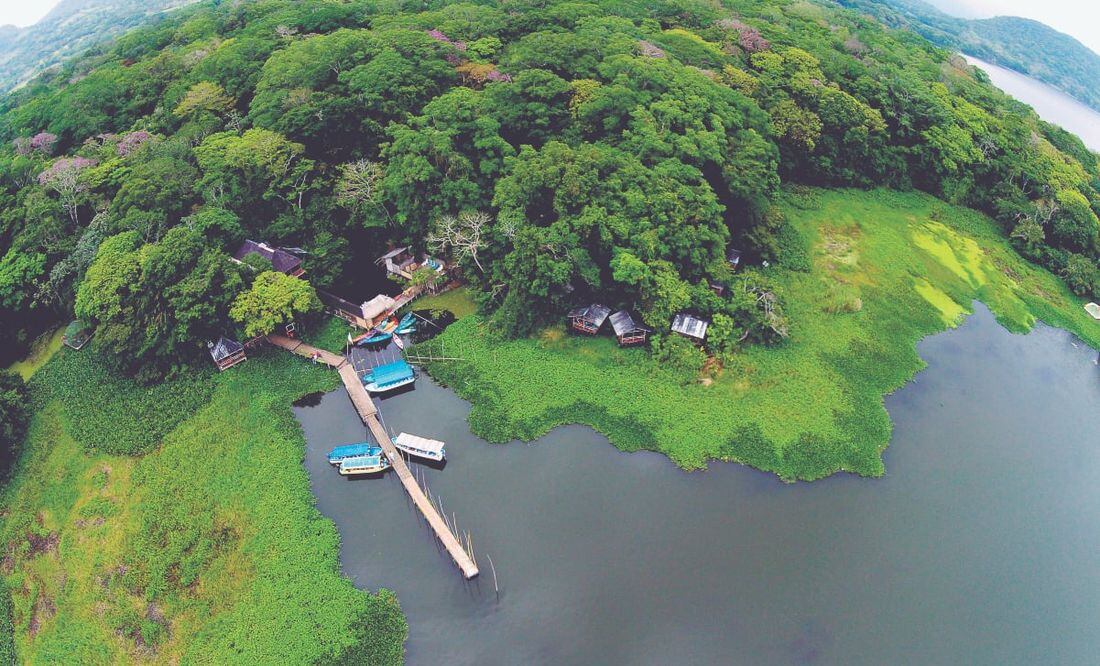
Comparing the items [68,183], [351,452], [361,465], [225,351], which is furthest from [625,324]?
[68,183]

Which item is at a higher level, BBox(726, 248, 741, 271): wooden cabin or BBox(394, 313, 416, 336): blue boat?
BBox(726, 248, 741, 271): wooden cabin

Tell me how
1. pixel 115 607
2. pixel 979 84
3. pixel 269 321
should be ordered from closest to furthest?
pixel 115 607 < pixel 269 321 < pixel 979 84

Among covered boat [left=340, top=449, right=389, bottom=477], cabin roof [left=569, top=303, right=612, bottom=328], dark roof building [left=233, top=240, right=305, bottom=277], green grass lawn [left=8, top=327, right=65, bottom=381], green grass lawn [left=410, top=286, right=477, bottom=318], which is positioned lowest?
green grass lawn [left=8, top=327, right=65, bottom=381]

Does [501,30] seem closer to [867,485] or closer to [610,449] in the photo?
[610,449]

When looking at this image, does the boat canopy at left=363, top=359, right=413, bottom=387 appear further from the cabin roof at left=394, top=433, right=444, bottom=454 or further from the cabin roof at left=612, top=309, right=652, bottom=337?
the cabin roof at left=612, top=309, right=652, bottom=337

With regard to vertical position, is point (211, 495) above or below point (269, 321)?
below

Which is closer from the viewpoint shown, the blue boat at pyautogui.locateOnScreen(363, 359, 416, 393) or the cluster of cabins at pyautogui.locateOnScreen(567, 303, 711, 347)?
the blue boat at pyautogui.locateOnScreen(363, 359, 416, 393)

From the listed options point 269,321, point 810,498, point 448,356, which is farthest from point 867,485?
point 269,321

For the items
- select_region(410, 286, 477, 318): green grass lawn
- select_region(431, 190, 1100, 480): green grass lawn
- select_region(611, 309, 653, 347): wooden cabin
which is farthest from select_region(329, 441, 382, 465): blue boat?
select_region(611, 309, 653, 347): wooden cabin
